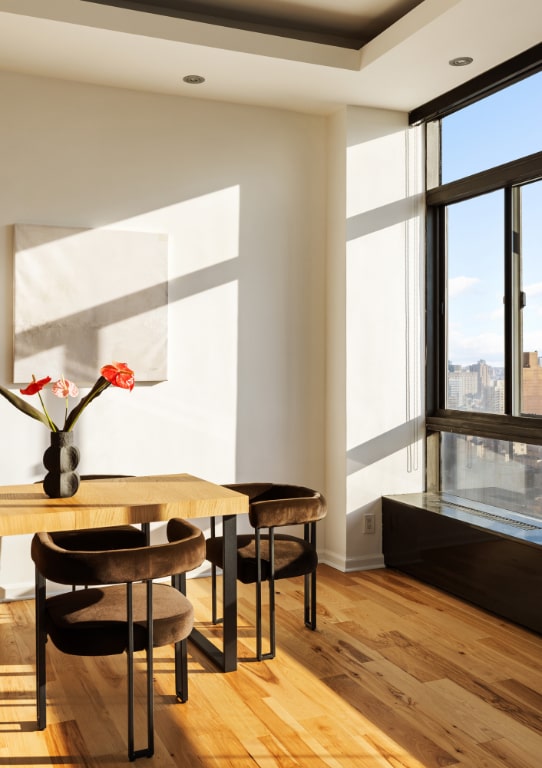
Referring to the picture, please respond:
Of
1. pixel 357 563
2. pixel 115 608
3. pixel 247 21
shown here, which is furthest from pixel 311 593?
pixel 247 21

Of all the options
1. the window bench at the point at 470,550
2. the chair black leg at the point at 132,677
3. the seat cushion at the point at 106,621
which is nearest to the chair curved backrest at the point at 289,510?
the seat cushion at the point at 106,621

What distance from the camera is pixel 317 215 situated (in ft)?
15.6

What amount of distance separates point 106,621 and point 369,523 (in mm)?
2490

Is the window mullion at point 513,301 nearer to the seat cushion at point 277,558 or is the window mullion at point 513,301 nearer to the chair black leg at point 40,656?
the seat cushion at point 277,558

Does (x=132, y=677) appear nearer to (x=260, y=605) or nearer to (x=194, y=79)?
(x=260, y=605)

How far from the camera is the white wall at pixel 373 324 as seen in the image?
4.56 m

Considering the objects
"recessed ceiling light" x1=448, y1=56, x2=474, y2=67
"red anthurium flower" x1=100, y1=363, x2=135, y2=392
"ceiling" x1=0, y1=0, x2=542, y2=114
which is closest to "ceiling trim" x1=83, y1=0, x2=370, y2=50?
"ceiling" x1=0, y1=0, x2=542, y2=114

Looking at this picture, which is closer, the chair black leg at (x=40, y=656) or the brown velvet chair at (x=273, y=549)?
the chair black leg at (x=40, y=656)

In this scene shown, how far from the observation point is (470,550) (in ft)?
12.9

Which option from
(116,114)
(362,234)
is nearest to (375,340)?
(362,234)

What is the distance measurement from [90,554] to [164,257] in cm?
233

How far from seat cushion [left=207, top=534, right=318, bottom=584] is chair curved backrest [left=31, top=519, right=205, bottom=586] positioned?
80cm

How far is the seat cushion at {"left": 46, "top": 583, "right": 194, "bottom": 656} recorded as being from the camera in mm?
2369

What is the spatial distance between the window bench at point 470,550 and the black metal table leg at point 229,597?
142cm
